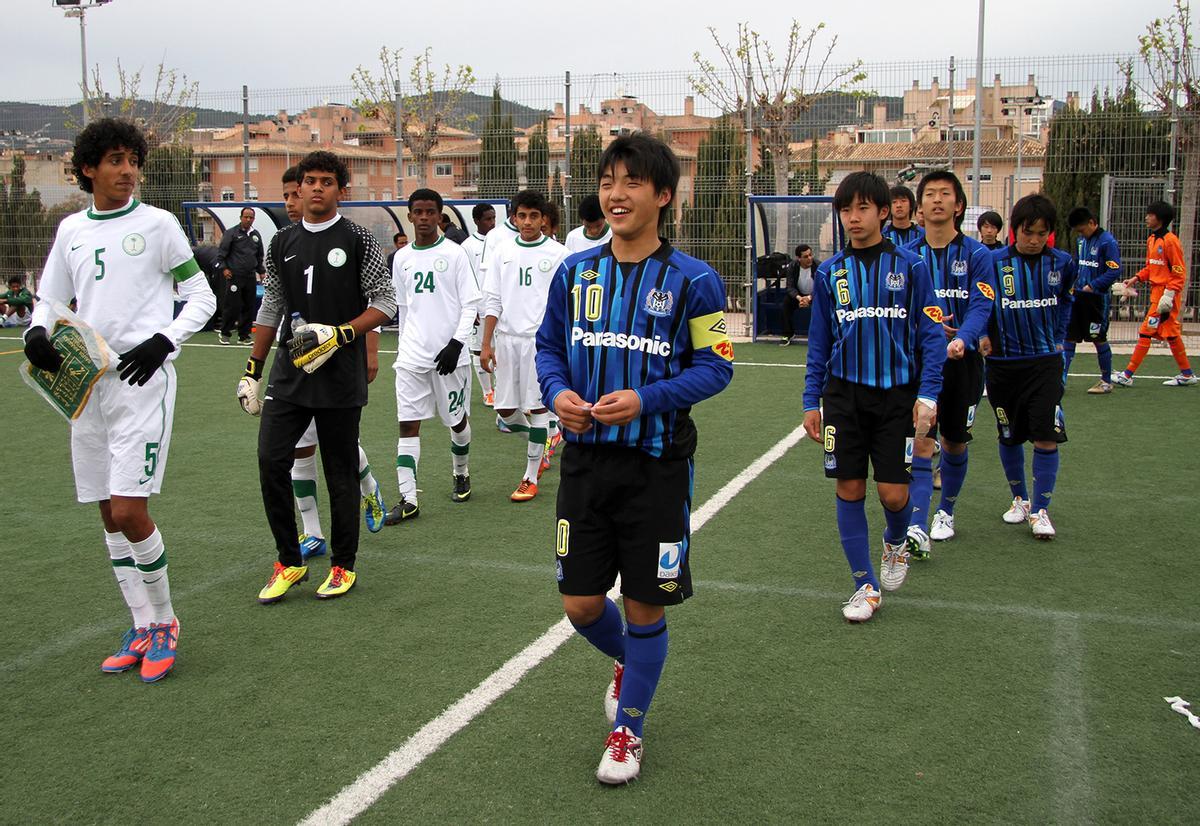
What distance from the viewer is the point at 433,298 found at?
24.2 ft

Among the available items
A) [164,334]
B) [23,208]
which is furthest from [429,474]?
[23,208]

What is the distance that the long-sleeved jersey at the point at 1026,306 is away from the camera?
21.0 feet

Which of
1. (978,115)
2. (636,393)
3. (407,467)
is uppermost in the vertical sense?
(978,115)

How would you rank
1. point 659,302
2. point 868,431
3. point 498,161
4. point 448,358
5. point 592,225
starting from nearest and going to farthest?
point 659,302
point 868,431
point 448,358
point 592,225
point 498,161

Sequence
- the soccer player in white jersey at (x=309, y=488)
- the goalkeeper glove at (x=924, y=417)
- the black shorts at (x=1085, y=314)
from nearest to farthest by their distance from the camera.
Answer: the goalkeeper glove at (x=924, y=417) < the soccer player in white jersey at (x=309, y=488) < the black shorts at (x=1085, y=314)

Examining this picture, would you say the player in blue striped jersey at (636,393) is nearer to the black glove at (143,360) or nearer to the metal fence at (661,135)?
the black glove at (143,360)

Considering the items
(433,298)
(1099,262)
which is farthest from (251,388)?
(1099,262)

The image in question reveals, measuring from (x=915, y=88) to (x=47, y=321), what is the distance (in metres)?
19.3

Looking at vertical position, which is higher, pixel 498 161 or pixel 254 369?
pixel 498 161

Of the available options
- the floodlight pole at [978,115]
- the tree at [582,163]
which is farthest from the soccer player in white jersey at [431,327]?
the floodlight pole at [978,115]

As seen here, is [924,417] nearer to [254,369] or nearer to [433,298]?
[254,369]

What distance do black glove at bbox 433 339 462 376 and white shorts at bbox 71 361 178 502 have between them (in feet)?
8.34

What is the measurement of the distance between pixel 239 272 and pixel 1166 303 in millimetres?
13759

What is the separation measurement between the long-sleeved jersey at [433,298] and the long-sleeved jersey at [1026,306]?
11.2ft
